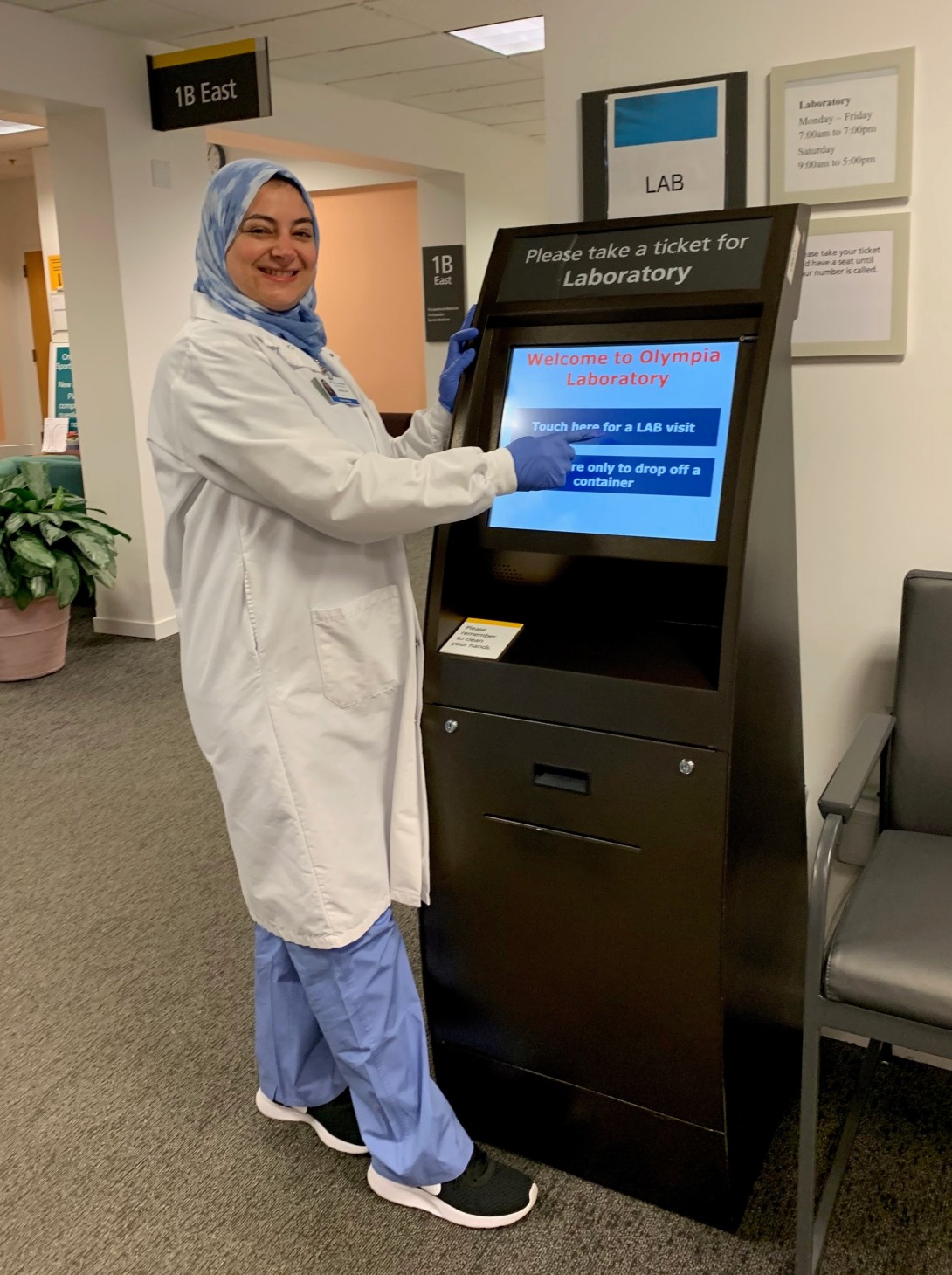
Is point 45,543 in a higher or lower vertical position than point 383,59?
lower

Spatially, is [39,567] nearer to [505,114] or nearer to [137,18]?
[137,18]

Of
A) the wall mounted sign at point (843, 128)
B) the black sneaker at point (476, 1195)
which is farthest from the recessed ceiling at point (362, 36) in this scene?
the black sneaker at point (476, 1195)

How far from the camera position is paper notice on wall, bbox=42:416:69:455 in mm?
6477

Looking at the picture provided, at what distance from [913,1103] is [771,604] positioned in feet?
3.38

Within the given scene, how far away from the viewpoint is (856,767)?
1642mm

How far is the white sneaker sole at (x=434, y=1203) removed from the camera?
69.0 inches

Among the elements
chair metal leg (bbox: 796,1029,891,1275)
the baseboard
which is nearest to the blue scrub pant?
chair metal leg (bbox: 796,1029,891,1275)

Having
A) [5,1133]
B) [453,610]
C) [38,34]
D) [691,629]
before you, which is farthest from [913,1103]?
[38,34]

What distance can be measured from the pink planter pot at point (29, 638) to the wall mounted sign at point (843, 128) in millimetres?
3838

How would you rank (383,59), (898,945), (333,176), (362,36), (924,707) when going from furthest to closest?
1. (333,176)
2. (383,59)
3. (362,36)
4. (924,707)
5. (898,945)

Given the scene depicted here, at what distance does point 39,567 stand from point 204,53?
2.34 metres

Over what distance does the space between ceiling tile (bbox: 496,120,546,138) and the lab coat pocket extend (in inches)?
281

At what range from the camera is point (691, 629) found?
5.76ft

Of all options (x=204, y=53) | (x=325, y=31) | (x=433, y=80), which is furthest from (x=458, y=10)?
(x=433, y=80)
